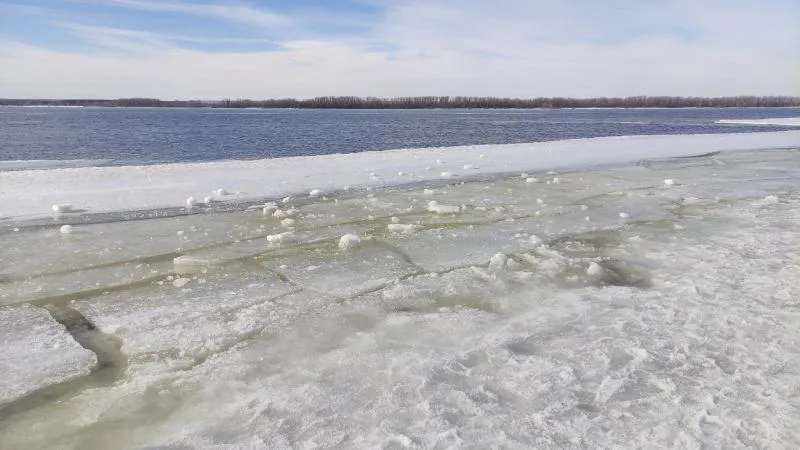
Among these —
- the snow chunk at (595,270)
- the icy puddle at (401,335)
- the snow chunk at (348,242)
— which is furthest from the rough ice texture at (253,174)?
the snow chunk at (595,270)

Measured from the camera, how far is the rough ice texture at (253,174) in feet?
27.5

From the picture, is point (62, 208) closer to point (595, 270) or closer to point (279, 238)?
point (279, 238)

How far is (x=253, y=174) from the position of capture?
11.6 metres

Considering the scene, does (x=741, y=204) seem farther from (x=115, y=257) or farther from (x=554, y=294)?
(x=115, y=257)

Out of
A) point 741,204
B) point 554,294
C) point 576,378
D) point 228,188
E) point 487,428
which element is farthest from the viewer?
point 228,188

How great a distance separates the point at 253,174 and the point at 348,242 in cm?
654

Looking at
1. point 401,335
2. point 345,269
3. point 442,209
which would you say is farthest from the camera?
point 442,209

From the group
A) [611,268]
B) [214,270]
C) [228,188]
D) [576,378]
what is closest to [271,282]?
[214,270]

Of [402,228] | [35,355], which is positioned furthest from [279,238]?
[35,355]

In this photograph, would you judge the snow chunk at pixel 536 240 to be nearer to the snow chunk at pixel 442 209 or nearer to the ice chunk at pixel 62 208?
the snow chunk at pixel 442 209

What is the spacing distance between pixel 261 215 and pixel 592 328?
4885 millimetres

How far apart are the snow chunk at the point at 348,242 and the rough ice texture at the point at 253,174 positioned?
350 cm

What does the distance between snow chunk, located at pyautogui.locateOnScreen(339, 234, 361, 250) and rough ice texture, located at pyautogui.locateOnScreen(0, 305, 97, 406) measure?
260 cm

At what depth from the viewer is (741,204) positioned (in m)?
7.98
